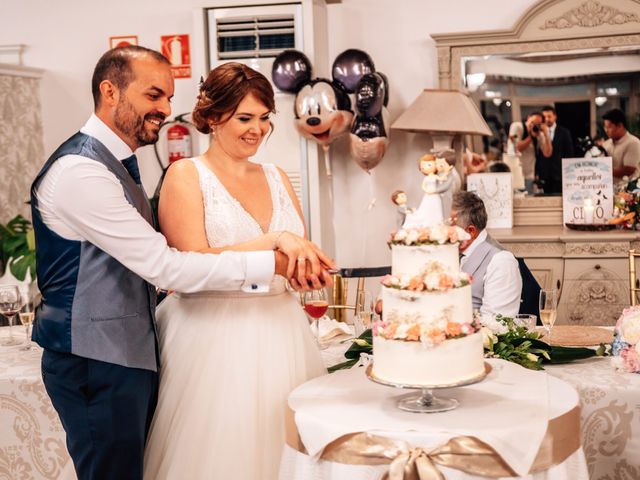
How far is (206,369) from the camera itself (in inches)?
85.6

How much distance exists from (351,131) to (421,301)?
3485 millimetres

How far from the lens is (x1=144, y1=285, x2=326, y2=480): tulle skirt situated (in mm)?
2135

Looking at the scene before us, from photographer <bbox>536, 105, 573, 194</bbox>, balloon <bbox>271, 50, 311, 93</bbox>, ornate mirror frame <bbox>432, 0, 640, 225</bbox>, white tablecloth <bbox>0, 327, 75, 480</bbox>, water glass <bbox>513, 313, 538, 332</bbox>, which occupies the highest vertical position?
ornate mirror frame <bbox>432, 0, 640, 225</bbox>

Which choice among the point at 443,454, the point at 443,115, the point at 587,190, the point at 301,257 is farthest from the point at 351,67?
the point at 443,454

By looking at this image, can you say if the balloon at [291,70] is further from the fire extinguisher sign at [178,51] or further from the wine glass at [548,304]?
the wine glass at [548,304]

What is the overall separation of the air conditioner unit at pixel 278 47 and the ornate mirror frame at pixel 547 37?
875 millimetres

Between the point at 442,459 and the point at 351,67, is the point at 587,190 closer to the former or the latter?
the point at 351,67

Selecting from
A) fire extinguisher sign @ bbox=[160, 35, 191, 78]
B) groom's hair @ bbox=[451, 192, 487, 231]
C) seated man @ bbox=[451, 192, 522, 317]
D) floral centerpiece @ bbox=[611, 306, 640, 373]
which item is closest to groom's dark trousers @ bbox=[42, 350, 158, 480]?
floral centerpiece @ bbox=[611, 306, 640, 373]

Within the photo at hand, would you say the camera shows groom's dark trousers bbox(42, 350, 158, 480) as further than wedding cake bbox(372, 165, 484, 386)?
Yes

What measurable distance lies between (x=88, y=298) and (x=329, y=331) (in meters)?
1.23

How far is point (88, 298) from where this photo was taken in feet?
6.38

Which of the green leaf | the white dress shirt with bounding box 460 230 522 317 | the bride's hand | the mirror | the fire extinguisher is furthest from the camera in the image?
the fire extinguisher

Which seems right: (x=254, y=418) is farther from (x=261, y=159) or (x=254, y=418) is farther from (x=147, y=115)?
(x=261, y=159)

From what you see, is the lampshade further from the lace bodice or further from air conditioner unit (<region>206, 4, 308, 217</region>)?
the lace bodice
